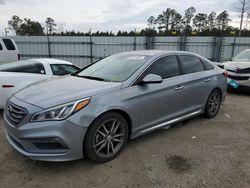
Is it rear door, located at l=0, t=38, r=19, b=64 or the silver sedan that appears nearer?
the silver sedan

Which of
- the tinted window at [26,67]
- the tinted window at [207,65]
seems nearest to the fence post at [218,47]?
the tinted window at [207,65]

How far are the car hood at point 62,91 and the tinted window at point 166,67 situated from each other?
2.55ft

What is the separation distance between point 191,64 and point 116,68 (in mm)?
1585

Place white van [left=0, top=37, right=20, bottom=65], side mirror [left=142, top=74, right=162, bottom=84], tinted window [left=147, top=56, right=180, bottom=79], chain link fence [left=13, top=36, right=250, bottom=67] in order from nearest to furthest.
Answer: side mirror [left=142, top=74, right=162, bottom=84], tinted window [left=147, top=56, right=180, bottom=79], white van [left=0, top=37, right=20, bottom=65], chain link fence [left=13, top=36, right=250, bottom=67]

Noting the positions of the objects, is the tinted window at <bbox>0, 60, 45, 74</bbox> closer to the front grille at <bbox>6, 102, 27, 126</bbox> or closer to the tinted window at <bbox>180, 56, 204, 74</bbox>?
the front grille at <bbox>6, 102, 27, 126</bbox>

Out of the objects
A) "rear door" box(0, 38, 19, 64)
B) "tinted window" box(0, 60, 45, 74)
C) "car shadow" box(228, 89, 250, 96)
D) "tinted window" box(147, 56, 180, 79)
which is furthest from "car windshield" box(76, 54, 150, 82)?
"rear door" box(0, 38, 19, 64)

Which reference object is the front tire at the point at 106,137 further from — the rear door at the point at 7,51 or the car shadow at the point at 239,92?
the rear door at the point at 7,51

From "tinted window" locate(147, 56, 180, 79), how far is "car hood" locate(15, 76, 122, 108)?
78 cm

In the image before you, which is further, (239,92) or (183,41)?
(183,41)

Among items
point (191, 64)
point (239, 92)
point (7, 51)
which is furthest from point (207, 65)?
point (7, 51)

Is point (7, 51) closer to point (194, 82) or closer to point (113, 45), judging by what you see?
point (113, 45)

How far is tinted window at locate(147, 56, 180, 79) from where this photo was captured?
3.43m

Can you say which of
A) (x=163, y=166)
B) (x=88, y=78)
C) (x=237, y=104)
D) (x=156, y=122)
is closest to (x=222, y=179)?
(x=163, y=166)

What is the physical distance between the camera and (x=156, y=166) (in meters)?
2.82
